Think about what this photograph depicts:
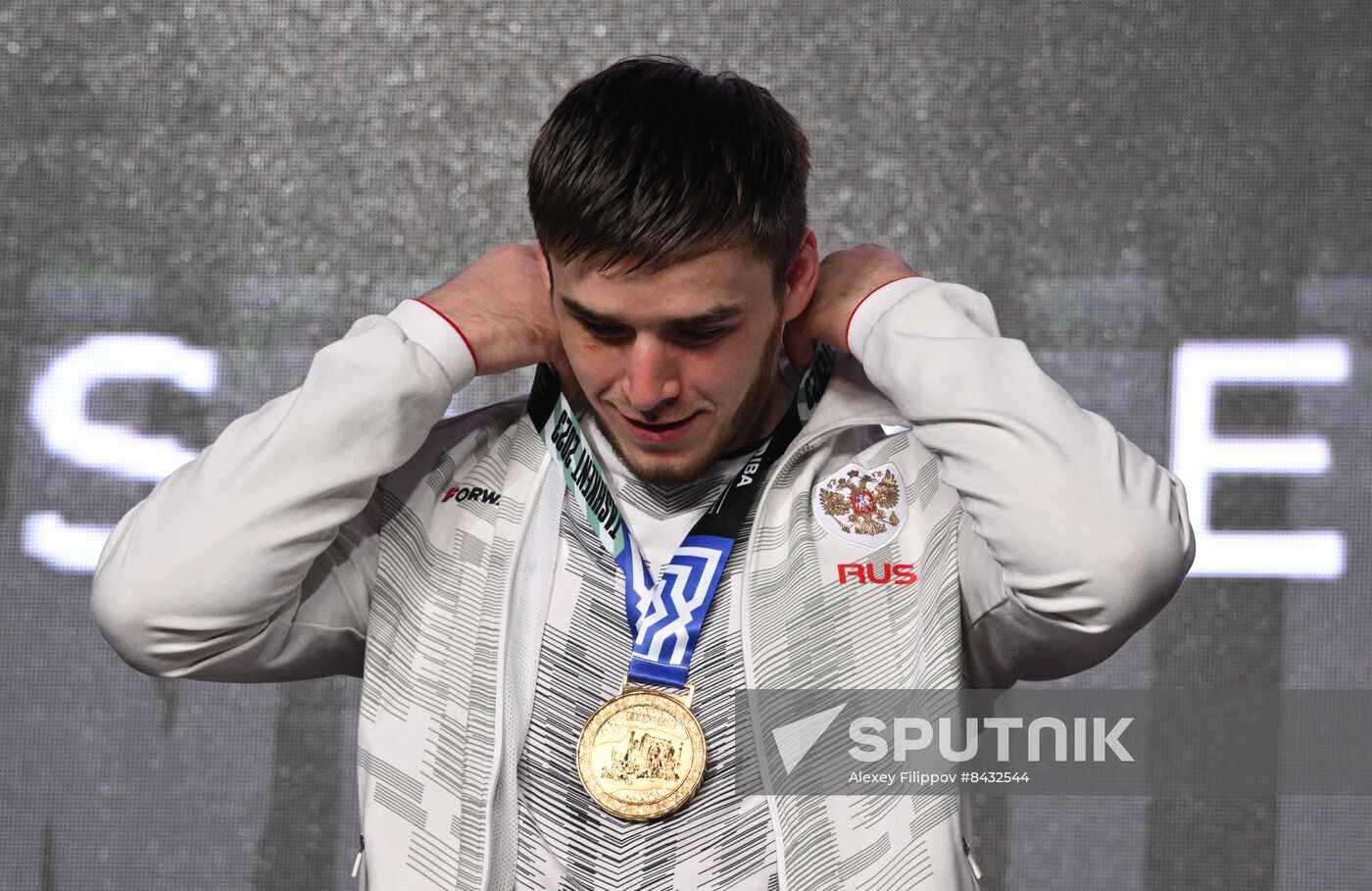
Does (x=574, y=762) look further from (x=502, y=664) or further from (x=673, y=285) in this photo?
(x=673, y=285)

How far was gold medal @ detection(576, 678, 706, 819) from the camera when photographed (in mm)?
1288

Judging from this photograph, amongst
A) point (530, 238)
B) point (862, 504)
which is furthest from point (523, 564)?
point (530, 238)

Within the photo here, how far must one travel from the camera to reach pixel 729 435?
146cm

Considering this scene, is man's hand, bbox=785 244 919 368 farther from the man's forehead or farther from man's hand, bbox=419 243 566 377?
man's hand, bbox=419 243 566 377

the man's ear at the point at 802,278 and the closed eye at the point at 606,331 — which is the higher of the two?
the man's ear at the point at 802,278

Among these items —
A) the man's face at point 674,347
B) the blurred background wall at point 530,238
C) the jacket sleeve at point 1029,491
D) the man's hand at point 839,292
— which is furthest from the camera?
the blurred background wall at point 530,238

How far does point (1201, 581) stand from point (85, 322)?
75.2 inches

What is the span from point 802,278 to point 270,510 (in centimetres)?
60

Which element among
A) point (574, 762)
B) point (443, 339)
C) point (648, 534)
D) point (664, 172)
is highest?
point (664, 172)

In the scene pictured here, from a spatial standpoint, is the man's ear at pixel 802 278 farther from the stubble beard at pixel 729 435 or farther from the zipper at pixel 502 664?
the zipper at pixel 502 664

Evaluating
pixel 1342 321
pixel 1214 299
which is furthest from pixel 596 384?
pixel 1342 321

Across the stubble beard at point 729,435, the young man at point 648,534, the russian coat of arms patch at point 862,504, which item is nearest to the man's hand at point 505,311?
the young man at point 648,534

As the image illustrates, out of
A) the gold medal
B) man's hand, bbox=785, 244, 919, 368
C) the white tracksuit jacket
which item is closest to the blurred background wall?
man's hand, bbox=785, 244, 919, 368

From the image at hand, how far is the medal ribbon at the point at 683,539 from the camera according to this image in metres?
1.35
